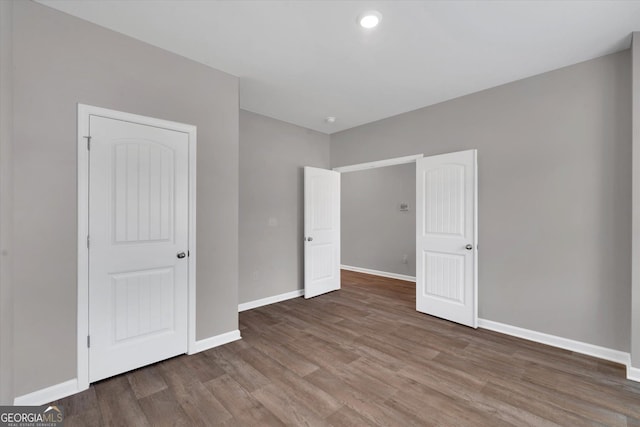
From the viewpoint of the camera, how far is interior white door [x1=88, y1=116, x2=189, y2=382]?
7.25 feet

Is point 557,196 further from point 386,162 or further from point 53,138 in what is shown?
point 53,138

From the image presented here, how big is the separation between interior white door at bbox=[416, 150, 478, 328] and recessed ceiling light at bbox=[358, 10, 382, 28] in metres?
1.99

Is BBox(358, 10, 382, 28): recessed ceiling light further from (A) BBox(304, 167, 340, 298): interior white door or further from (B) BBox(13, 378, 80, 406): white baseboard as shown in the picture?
(B) BBox(13, 378, 80, 406): white baseboard

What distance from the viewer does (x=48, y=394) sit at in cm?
198

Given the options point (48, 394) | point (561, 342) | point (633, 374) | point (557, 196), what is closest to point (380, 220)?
point (557, 196)

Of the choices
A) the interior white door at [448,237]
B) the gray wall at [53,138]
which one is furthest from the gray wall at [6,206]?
the interior white door at [448,237]

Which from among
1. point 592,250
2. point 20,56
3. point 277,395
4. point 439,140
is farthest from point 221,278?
point 592,250

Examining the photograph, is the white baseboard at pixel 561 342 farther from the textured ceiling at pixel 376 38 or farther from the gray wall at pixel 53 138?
the gray wall at pixel 53 138

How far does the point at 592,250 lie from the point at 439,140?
6.60 feet

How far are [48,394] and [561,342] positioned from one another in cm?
451

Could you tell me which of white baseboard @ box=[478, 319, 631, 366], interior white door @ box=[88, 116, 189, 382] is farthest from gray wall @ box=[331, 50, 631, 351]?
interior white door @ box=[88, 116, 189, 382]

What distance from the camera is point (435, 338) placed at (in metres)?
3.07

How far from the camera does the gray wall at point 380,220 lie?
6.01m

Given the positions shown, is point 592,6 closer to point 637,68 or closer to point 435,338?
point 637,68
